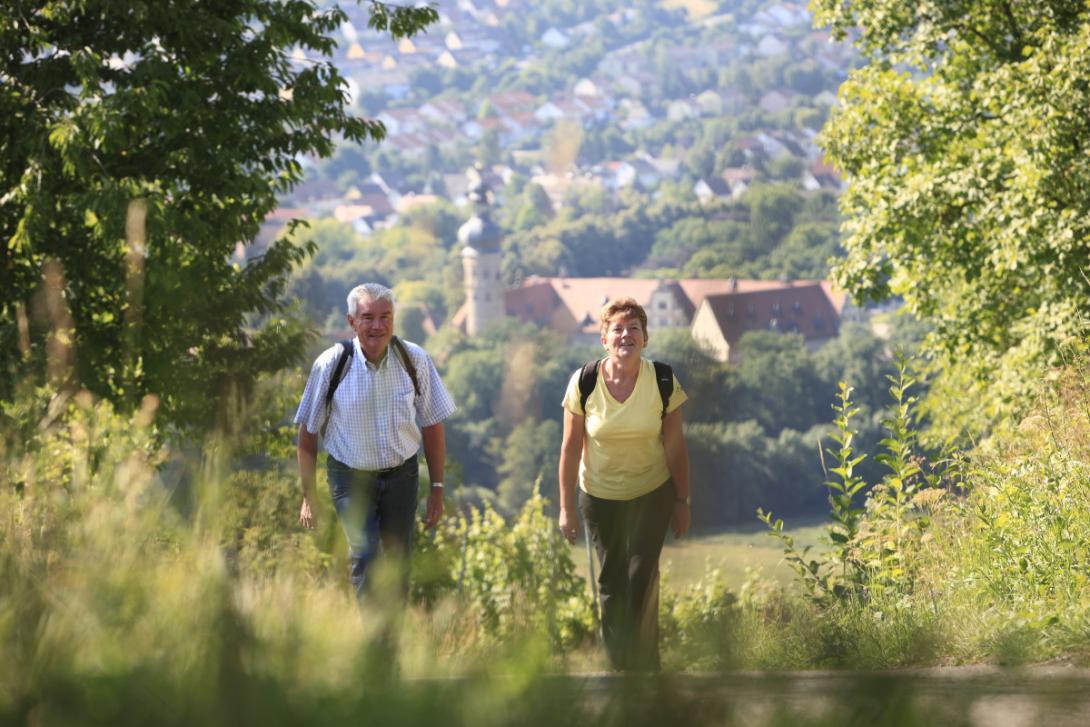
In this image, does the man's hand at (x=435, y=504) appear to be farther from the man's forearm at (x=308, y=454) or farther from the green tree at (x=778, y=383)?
the green tree at (x=778, y=383)

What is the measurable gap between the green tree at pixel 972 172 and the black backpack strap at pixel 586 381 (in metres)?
8.91

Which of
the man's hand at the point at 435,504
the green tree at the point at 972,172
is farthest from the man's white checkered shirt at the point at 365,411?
the green tree at the point at 972,172

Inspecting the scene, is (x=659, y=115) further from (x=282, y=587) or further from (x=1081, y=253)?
(x=282, y=587)

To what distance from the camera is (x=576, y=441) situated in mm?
4438

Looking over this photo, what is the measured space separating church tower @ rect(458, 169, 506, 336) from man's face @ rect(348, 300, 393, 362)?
96.5 metres

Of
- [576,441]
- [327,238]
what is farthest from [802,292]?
[576,441]

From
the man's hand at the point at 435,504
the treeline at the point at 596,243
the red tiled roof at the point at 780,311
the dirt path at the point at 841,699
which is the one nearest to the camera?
the dirt path at the point at 841,699

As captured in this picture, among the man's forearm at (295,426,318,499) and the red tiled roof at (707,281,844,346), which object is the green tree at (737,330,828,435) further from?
the man's forearm at (295,426,318,499)

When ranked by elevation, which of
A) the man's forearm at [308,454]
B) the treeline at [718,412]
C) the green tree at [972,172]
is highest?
the treeline at [718,412]

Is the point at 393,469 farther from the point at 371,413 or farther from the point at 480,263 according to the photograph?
the point at 480,263

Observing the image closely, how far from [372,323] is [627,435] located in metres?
1.00

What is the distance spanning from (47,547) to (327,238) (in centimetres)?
11481

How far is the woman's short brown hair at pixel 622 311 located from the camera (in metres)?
4.30

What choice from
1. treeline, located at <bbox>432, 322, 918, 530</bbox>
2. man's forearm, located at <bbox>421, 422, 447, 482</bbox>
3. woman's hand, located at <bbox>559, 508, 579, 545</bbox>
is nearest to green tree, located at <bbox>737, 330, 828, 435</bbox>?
treeline, located at <bbox>432, 322, 918, 530</bbox>
